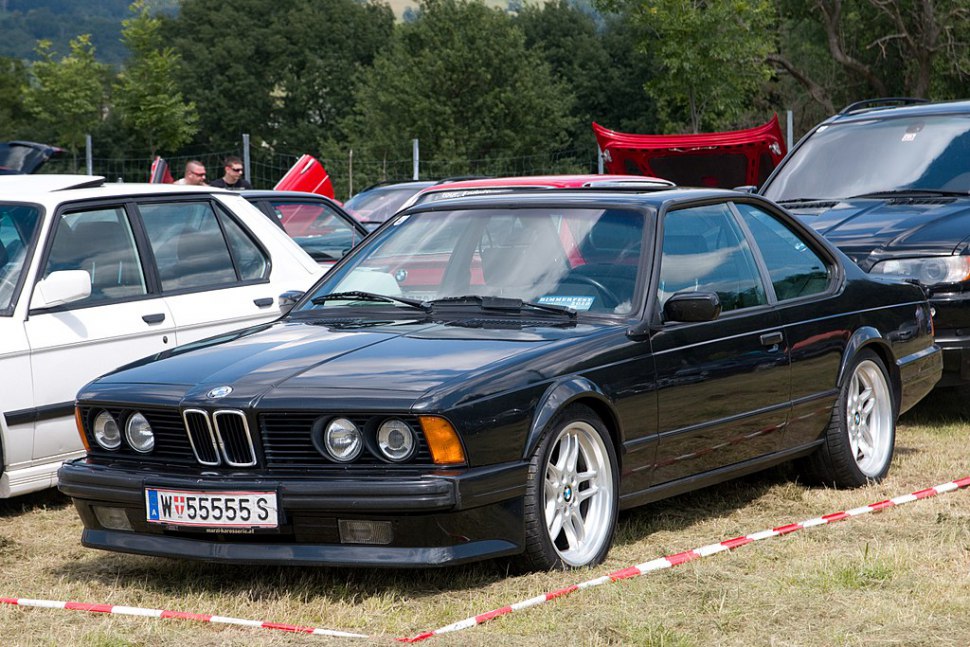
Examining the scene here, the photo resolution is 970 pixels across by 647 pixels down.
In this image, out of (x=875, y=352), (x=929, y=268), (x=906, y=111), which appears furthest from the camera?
(x=906, y=111)

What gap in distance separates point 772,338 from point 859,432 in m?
1.06

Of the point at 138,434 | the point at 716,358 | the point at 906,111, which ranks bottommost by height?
the point at 138,434

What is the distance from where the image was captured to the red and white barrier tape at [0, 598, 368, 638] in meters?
4.44

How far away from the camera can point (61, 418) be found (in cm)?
678

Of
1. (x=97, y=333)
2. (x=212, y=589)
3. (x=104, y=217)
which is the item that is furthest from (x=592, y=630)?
(x=104, y=217)

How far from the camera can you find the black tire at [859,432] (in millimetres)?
6723

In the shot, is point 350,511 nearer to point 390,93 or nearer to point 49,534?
→ point 49,534

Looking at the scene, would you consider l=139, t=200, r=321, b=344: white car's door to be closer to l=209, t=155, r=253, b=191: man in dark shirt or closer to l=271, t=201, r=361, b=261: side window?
l=271, t=201, r=361, b=261: side window

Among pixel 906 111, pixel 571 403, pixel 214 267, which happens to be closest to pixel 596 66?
pixel 906 111

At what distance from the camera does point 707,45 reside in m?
40.4

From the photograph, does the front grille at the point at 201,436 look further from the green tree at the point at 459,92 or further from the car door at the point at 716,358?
the green tree at the point at 459,92

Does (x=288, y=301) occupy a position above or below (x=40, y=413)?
above

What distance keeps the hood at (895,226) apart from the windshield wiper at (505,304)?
3434mm

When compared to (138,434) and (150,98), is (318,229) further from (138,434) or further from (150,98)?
(150,98)
